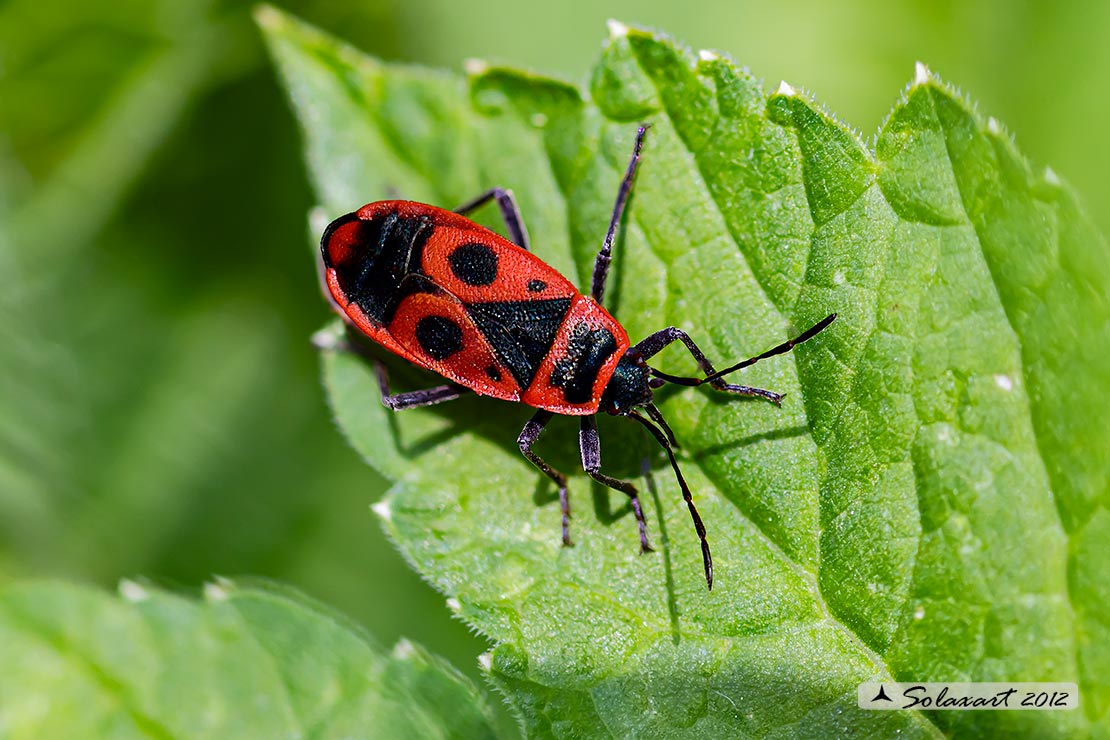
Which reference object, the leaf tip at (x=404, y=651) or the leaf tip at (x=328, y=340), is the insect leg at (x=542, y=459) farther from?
the leaf tip at (x=328, y=340)

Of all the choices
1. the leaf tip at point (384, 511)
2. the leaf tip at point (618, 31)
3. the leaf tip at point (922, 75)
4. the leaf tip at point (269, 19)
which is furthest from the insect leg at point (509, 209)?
the leaf tip at point (922, 75)

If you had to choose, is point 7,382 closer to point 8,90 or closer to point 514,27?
point 8,90

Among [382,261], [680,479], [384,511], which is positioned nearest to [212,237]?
[382,261]

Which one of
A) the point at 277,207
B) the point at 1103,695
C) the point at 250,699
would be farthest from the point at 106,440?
the point at 1103,695

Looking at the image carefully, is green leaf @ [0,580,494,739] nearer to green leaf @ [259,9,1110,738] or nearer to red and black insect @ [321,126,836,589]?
green leaf @ [259,9,1110,738]

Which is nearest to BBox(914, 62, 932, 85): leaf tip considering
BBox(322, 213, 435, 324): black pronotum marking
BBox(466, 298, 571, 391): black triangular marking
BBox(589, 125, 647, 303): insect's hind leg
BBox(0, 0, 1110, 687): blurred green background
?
BBox(589, 125, 647, 303): insect's hind leg

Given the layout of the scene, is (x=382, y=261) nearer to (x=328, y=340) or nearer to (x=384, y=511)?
(x=328, y=340)
